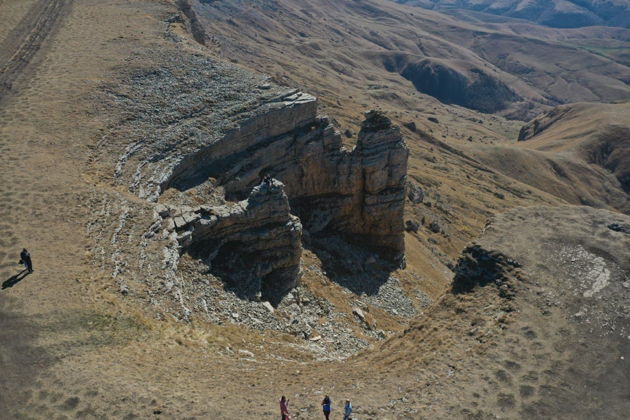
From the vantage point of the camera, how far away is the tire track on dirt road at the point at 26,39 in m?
58.2

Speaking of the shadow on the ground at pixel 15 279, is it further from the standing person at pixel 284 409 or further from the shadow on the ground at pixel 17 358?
the standing person at pixel 284 409

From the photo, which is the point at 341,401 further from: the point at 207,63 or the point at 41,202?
the point at 207,63

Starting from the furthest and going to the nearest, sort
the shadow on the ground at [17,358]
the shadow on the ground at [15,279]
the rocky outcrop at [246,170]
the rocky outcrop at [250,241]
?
the rocky outcrop at [246,170]
the rocky outcrop at [250,241]
the shadow on the ground at [15,279]
the shadow on the ground at [17,358]

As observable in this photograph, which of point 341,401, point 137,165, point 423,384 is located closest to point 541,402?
point 423,384

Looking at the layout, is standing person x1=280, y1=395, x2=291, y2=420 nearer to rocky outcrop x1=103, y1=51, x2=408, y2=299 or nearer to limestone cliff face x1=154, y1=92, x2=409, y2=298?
rocky outcrop x1=103, y1=51, x2=408, y2=299

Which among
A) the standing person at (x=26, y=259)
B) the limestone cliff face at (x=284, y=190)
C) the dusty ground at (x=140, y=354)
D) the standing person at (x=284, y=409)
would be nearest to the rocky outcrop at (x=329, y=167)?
the limestone cliff face at (x=284, y=190)

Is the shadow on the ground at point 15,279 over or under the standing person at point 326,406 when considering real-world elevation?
under

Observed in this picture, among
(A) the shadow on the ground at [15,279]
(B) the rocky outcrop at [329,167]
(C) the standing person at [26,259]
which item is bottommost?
(B) the rocky outcrop at [329,167]

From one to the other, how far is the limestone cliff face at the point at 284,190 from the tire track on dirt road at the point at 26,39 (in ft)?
89.4

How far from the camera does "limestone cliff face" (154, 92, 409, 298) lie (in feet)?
126

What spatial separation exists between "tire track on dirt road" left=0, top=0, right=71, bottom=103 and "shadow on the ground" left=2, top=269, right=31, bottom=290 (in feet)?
111

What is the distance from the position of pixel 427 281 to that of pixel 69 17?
246 ft

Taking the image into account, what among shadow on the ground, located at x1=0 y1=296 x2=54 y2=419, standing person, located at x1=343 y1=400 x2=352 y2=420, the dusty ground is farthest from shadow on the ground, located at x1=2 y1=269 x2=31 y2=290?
standing person, located at x1=343 y1=400 x2=352 y2=420

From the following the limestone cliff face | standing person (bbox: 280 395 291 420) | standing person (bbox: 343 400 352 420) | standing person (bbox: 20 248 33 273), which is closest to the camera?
standing person (bbox: 280 395 291 420)
